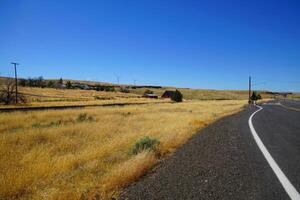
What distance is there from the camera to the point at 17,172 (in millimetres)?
7746

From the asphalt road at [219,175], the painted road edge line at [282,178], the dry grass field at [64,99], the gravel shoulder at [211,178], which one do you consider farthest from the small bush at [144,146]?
the dry grass field at [64,99]

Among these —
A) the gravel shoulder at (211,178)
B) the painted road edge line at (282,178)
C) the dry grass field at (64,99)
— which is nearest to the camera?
the painted road edge line at (282,178)

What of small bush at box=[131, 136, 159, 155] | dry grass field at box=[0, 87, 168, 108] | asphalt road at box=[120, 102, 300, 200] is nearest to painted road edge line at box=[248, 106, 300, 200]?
asphalt road at box=[120, 102, 300, 200]

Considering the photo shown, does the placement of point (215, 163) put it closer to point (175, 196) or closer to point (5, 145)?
point (175, 196)

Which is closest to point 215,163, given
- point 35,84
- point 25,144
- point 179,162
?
point 179,162

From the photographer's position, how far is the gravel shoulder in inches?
199

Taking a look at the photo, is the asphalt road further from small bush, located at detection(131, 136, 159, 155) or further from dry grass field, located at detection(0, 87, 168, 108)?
dry grass field, located at detection(0, 87, 168, 108)

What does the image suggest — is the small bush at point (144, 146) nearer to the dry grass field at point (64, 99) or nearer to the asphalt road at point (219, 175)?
the asphalt road at point (219, 175)

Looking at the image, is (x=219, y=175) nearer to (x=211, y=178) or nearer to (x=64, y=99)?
(x=211, y=178)

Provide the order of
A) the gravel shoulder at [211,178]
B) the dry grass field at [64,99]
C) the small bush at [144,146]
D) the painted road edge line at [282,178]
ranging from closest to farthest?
the painted road edge line at [282,178]
the gravel shoulder at [211,178]
the small bush at [144,146]
the dry grass field at [64,99]

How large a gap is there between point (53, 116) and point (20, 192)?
21059mm

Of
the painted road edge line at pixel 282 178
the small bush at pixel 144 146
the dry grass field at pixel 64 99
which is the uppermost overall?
the painted road edge line at pixel 282 178

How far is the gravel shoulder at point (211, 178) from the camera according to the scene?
5.05m

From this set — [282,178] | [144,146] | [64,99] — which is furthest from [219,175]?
[64,99]
